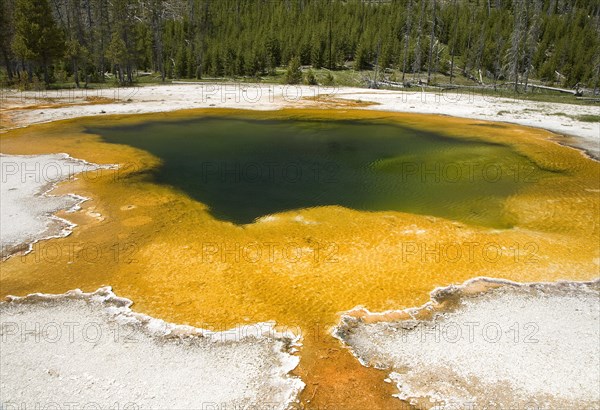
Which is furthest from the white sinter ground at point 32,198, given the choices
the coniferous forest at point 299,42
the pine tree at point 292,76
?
the pine tree at point 292,76

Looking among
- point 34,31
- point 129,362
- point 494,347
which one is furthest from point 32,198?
point 34,31

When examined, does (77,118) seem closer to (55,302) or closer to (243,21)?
(55,302)

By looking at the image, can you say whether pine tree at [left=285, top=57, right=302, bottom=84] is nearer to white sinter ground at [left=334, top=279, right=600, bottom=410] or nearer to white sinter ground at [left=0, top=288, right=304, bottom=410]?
white sinter ground at [left=334, top=279, right=600, bottom=410]

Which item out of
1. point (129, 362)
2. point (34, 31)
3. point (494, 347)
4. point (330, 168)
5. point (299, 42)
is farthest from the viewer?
point (299, 42)

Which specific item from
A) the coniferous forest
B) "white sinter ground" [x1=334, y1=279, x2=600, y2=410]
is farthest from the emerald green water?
the coniferous forest

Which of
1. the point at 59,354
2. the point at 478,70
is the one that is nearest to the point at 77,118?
the point at 59,354

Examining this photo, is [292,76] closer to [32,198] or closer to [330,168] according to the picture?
[330,168]
